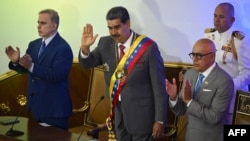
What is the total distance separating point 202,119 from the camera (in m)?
2.58

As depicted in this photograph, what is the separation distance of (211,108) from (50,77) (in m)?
1.14

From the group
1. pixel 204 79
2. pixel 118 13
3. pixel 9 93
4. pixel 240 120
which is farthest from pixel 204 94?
pixel 9 93

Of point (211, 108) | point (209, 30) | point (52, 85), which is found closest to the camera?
point (211, 108)

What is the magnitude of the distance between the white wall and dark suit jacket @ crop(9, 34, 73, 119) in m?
1.20

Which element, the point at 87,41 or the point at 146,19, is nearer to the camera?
the point at 87,41

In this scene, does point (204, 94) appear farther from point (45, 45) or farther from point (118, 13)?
point (45, 45)

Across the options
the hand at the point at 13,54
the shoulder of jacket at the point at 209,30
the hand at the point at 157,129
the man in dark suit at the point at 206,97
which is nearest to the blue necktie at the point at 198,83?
the man in dark suit at the point at 206,97

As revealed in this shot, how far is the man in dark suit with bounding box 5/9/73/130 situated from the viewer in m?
3.07

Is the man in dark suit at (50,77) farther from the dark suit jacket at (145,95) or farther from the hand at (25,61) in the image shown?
the dark suit jacket at (145,95)

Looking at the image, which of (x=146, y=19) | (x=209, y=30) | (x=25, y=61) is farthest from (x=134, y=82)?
(x=146, y=19)

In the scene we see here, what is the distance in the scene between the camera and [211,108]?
256 centimetres

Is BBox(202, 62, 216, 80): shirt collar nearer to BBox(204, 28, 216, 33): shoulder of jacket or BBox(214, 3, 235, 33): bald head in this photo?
BBox(214, 3, 235, 33): bald head

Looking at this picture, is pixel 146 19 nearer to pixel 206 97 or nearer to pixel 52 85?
pixel 52 85

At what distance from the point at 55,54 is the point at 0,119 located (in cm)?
63
